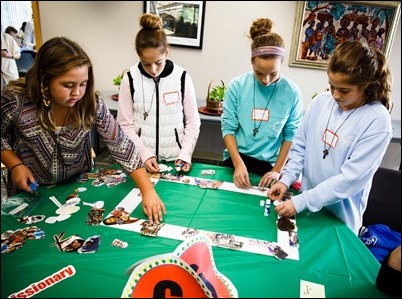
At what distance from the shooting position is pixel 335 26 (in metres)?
2.54

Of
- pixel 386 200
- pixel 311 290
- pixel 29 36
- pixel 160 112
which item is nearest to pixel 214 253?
pixel 311 290

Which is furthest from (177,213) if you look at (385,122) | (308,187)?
(385,122)

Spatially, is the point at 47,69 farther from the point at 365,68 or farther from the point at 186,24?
the point at 186,24

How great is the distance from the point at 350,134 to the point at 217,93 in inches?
65.4

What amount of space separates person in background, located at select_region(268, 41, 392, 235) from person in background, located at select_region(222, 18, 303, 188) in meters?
0.31

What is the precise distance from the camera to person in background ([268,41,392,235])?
3.61 ft

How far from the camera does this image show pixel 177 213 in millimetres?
1146

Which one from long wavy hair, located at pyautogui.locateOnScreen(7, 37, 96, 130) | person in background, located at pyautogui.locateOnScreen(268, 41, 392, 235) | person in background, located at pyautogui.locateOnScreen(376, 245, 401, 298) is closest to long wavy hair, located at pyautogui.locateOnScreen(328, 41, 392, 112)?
person in background, located at pyautogui.locateOnScreen(268, 41, 392, 235)

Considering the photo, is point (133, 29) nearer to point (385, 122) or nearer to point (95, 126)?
point (95, 126)

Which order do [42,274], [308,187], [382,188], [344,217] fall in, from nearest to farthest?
[42,274]
[344,217]
[308,187]
[382,188]

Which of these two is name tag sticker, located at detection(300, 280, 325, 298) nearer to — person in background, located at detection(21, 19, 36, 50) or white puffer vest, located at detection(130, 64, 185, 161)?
white puffer vest, located at detection(130, 64, 185, 161)

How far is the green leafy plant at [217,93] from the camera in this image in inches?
106

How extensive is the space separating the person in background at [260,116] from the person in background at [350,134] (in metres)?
0.31

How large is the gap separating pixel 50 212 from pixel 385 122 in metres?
1.23
